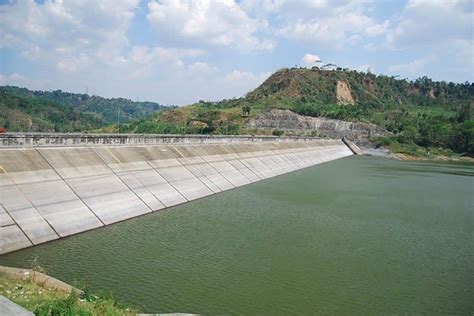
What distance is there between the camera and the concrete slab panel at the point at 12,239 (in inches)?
632

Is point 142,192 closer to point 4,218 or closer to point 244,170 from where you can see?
point 4,218

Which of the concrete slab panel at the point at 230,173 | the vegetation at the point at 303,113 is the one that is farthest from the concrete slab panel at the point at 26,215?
the vegetation at the point at 303,113

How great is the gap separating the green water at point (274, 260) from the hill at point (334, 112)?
85214 mm

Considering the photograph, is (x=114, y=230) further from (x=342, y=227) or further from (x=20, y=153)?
(x=342, y=227)

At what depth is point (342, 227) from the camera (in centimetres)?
2483

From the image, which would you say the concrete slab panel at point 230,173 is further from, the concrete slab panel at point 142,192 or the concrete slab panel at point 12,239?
the concrete slab panel at point 12,239

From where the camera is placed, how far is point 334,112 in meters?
139

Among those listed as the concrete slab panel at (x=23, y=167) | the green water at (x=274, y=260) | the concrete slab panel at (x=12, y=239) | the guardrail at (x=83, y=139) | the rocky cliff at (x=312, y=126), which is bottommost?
the green water at (x=274, y=260)

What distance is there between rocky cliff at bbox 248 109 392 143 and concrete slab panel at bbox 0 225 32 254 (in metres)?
111

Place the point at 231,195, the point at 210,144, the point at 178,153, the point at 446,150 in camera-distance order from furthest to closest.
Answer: the point at 446,150
the point at 210,144
the point at 178,153
the point at 231,195

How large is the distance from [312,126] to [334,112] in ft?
41.9

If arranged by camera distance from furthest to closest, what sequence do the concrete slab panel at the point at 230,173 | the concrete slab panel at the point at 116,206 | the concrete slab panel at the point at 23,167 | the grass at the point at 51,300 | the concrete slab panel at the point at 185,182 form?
the concrete slab panel at the point at 230,173 < the concrete slab panel at the point at 185,182 < the concrete slab panel at the point at 116,206 < the concrete slab panel at the point at 23,167 < the grass at the point at 51,300

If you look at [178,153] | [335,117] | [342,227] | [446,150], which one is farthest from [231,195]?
[335,117]

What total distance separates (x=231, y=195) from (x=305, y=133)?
96996 mm
